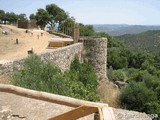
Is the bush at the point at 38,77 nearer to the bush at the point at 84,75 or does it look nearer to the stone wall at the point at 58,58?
the stone wall at the point at 58,58

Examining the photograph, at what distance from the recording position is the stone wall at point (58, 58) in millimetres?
12011

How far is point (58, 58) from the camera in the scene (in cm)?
1747

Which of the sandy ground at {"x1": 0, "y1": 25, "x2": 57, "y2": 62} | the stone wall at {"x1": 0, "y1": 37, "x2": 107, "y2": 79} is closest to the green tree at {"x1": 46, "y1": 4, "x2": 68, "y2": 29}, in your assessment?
the sandy ground at {"x1": 0, "y1": 25, "x2": 57, "y2": 62}

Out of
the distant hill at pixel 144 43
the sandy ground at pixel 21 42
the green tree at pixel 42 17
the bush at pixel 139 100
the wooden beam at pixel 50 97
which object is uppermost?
the green tree at pixel 42 17

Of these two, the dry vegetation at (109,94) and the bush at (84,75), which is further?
the dry vegetation at (109,94)

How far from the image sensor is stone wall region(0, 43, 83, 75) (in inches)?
473

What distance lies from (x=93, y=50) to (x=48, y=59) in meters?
6.38

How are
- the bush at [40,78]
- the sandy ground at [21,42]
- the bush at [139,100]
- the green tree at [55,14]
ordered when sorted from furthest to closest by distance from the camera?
the green tree at [55,14] → the sandy ground at [21,42] → the bush at [139,100] → the bush at [40,78]

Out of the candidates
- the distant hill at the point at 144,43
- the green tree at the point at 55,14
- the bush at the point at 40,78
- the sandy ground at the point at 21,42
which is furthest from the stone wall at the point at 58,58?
the distant hill at the point at 144,43

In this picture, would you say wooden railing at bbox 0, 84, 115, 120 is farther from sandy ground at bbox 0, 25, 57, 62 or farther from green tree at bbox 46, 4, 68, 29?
green tree at bbox 46, 4, 68, 29

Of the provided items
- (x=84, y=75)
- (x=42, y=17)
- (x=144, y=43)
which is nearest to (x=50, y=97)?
(x=84, y=75)

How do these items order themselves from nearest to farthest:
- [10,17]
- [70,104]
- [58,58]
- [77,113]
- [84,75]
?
[77,113] < [70,104] < [58,58] < [84,75] < [10,17]

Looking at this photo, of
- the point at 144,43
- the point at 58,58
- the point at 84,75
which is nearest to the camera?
the point at 58,58

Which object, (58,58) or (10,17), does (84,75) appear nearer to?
(58,58)
